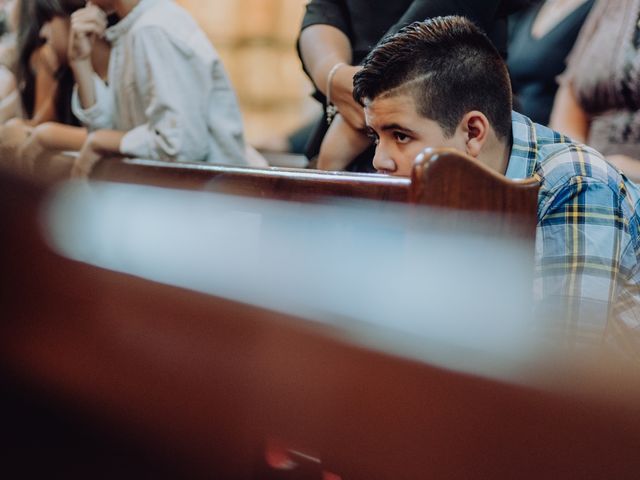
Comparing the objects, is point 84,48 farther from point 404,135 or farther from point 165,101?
point 404,135

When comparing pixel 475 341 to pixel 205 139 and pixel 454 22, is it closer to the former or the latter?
pixel 454 22

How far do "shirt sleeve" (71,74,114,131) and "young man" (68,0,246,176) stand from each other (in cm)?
5

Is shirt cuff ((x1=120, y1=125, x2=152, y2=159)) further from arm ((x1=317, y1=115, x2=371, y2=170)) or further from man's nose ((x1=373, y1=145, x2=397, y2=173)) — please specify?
man's nose ((x1=373, y1=145, x2=397, y2=173))

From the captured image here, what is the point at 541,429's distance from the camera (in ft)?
1.69

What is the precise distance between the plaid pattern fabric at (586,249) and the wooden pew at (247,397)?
0.32 m

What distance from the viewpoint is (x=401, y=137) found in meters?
1.02

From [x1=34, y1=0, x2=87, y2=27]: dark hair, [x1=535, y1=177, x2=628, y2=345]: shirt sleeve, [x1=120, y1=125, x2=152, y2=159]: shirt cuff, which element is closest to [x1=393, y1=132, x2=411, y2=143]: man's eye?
[x1=535, y1=177, x2=628, y2=345]: shirt sleeve

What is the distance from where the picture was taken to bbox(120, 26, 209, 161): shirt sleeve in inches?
67.8

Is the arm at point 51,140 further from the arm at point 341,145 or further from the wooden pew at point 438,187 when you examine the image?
the wooden pew at point 438,187

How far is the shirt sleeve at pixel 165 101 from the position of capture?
1.72 m

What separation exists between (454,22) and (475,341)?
0.62 m

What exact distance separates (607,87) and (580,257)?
1.09m

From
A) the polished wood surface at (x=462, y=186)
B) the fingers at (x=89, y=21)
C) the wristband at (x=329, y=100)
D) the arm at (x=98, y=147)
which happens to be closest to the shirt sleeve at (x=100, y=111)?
the fingers at (x=89, y=21)

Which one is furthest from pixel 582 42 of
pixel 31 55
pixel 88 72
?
pixel 31 55
